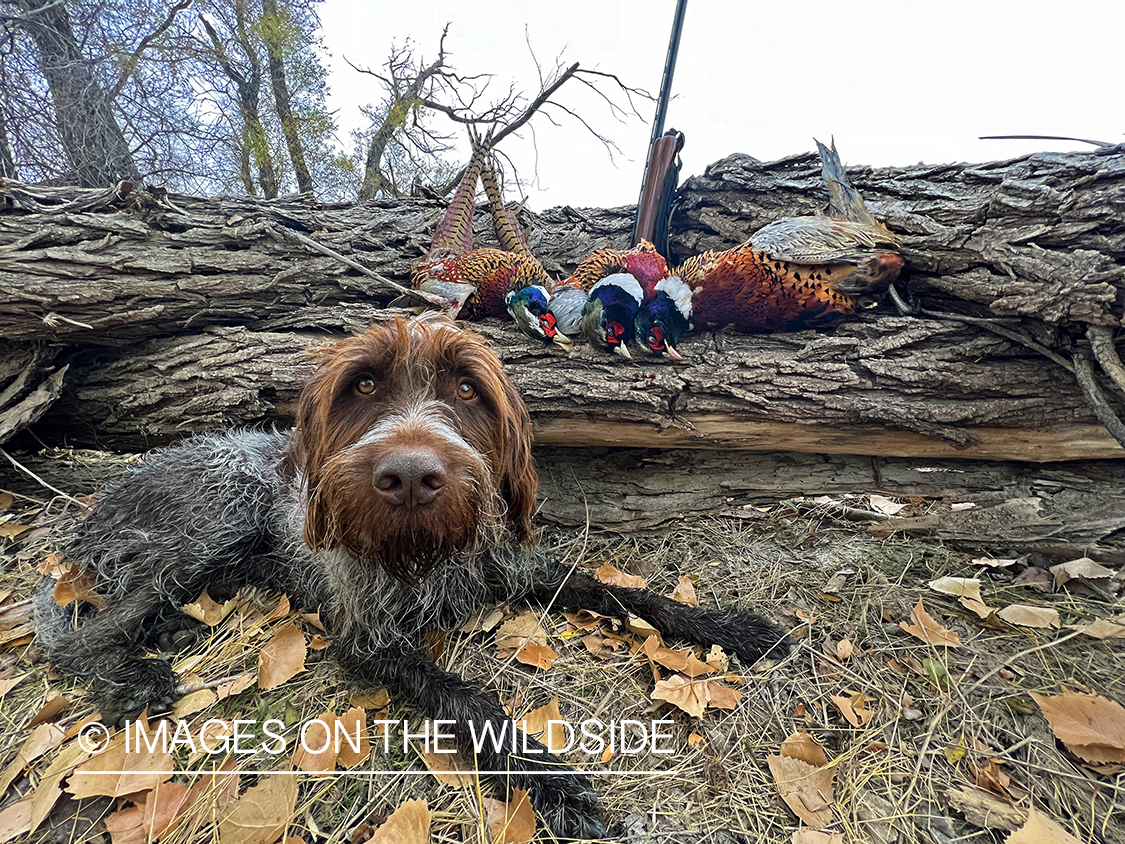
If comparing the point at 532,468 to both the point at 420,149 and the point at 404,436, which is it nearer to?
the point at 404,436

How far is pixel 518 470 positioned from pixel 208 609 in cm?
190

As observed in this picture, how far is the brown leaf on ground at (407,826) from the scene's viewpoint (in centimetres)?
145

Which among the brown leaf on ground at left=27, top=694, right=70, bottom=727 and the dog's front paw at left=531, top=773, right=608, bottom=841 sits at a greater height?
the brown leaf on ground at left=27, top=694, right=70, bottom=727

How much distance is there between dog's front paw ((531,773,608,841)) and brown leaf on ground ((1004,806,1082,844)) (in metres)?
1.21

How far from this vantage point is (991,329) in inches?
106

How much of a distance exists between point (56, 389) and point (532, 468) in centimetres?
349

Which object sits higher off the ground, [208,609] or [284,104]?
[284,104]

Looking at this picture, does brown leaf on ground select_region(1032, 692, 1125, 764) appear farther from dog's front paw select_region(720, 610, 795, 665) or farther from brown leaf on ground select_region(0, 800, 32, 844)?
brown leaf on ground select_region(0, 800, 32, 844)

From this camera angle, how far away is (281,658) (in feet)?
7.11

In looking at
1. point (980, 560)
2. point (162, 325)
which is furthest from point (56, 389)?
point (980, 560)

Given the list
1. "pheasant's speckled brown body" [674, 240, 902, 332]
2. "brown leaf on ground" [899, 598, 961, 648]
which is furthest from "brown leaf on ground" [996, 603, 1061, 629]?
"pheasant's speckled brown body" [674, 240, 902, 332]

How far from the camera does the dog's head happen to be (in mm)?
1595

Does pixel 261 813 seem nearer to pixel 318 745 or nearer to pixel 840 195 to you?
pixel 318 745

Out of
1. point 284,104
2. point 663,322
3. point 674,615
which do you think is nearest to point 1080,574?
point 674,615
